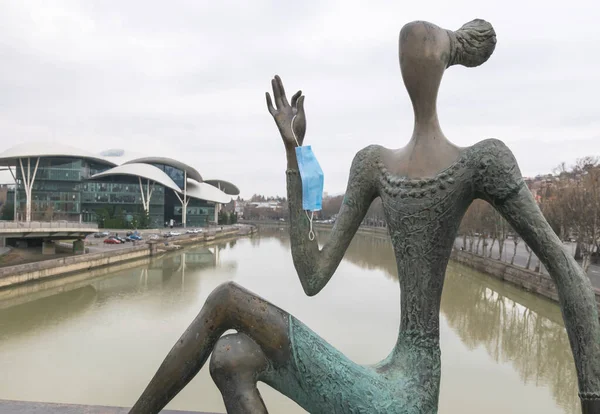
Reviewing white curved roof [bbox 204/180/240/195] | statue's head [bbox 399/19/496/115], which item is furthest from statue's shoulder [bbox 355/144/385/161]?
white curved roof [bbox 204/180/240/195]

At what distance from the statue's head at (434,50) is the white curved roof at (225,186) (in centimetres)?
A: 6386

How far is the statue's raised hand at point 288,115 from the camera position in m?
2.08

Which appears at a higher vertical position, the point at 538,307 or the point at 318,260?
the point at 318,260

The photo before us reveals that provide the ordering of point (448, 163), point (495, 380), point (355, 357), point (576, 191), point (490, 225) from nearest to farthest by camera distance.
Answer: point (448, 163) < point (495, 380) < point (355, 357) < point (576, 191) < point (490, 225)

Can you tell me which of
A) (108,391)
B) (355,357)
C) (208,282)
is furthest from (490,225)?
(108,391)

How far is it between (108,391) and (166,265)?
1652 centimetres

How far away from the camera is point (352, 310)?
42.1 feet

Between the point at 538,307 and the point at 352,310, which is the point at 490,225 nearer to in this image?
the point at 538,307

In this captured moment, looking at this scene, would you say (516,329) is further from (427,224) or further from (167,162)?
(167,162)

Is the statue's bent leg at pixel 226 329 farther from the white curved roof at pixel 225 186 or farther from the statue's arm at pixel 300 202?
the white curved roof at pixel 225 186

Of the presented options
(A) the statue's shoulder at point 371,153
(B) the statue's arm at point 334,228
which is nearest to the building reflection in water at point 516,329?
(B) the statue's arm at point 334,228

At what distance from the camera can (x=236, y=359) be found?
5.37 feet

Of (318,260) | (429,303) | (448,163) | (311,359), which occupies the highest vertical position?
(448,163)

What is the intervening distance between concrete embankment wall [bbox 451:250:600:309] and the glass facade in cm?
3103
